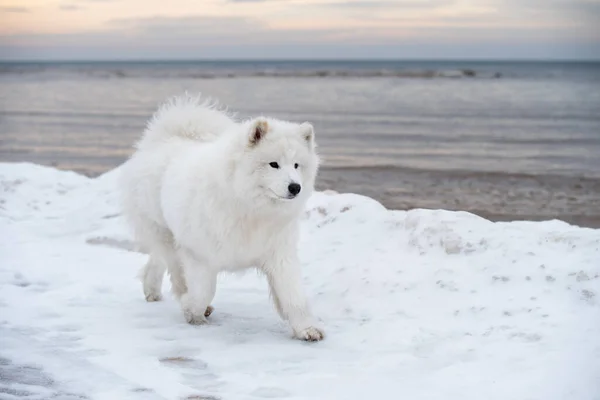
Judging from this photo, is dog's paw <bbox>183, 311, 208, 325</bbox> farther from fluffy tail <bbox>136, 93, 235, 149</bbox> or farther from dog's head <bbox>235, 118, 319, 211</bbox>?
fluffy tail <bbox>136, 93, 235, 149</bbox>

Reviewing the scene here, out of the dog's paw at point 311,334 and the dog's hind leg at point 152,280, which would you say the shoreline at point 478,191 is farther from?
the dog's paw at point 311,334

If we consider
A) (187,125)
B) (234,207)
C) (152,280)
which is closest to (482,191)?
(187,125)

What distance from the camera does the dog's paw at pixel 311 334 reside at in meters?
5.27

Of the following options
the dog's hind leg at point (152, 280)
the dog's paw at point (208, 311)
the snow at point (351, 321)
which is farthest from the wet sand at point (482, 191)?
the dog's paw at point (208, 311)

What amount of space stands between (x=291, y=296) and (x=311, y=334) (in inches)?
13.5

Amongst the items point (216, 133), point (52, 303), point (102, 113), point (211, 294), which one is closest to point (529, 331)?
point (211, 294)

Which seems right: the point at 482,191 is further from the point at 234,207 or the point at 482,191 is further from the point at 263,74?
the point at 263,74

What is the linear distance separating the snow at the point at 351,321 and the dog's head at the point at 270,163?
1080 mm

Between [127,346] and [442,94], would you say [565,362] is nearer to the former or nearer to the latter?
[127,346]

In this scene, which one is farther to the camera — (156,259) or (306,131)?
(156,259)

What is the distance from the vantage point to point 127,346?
5016 mm

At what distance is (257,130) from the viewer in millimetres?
5148

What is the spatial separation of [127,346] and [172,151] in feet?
6.25

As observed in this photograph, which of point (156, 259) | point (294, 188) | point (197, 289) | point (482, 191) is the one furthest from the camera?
point (482, 191)
